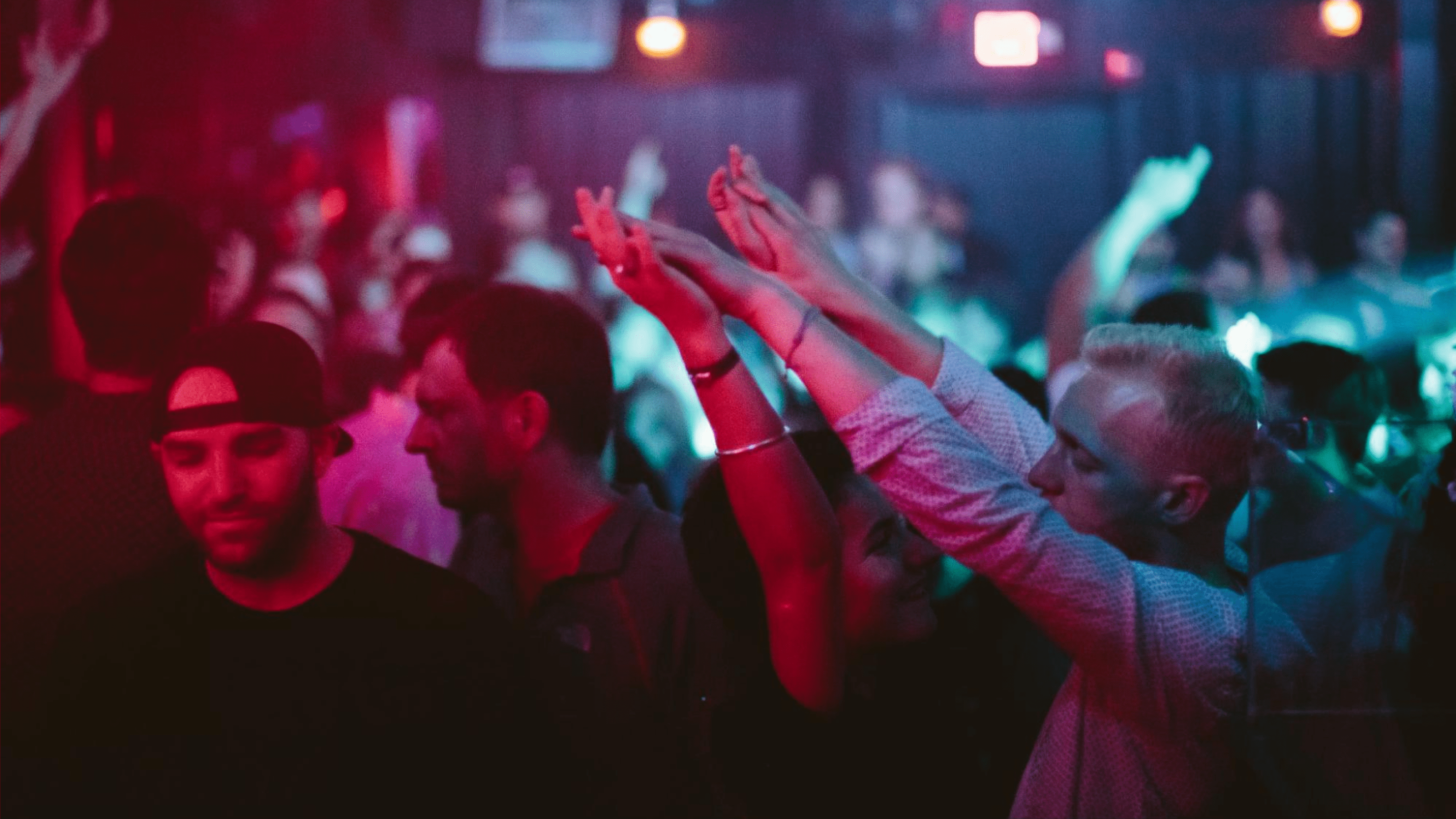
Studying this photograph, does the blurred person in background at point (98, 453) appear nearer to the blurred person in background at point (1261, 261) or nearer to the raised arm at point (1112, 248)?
the raised arm at point (1112, 248)

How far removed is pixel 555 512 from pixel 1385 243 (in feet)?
19.4

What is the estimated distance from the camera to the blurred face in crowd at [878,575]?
1.61 meters

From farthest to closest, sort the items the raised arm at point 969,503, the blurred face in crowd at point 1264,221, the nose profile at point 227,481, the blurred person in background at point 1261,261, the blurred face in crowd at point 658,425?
the blurred face in crowd at point 1264,221, the blurred person in background at point 1261,261, the blurred face in crowd at point 658,425, the nose profile at point 227,481, the raised arm at point 969,503

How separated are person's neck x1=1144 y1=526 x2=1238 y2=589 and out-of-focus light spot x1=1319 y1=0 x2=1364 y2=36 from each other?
8595 mm

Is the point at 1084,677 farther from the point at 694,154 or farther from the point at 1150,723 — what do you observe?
the point at 694,154

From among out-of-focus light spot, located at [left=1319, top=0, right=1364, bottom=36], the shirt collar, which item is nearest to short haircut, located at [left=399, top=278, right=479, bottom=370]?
the shirt collar

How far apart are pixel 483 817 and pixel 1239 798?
0.83 m

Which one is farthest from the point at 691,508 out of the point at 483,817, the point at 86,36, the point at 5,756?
the point at 86,36

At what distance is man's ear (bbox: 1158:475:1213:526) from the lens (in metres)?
1.53

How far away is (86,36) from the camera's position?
412 cm

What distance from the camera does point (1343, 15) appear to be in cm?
898

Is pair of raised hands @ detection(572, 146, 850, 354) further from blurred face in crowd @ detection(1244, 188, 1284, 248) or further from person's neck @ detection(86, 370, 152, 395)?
blurred face in crowd @ detection(1244, 188, 1284, 248)

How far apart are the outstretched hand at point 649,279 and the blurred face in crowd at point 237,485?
1.54 ft

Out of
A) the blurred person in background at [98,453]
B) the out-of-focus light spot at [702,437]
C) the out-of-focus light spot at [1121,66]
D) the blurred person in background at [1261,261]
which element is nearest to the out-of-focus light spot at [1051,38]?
the out-of-focus light spot at [1121,66]
